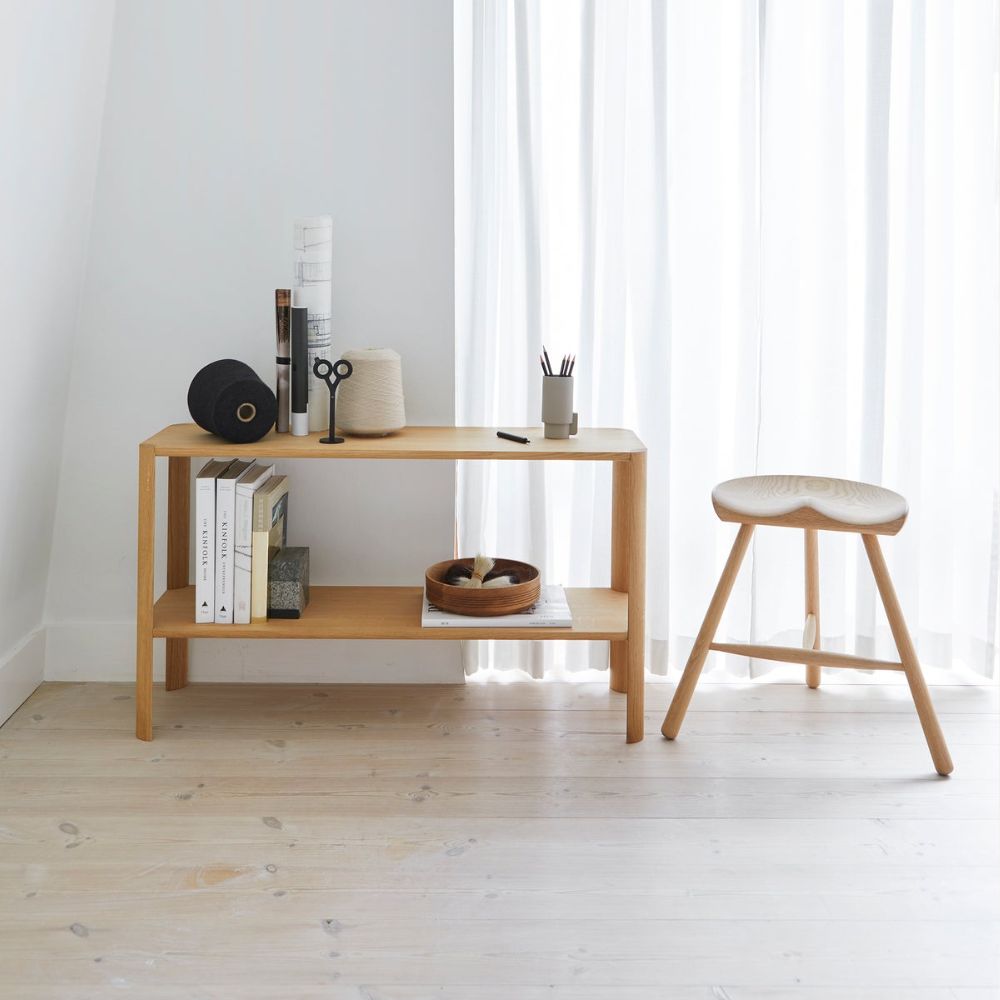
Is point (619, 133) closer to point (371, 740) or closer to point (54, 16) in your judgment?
point (54, 16)

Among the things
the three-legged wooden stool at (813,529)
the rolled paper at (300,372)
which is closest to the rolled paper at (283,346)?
the rolled paper at (300,372)

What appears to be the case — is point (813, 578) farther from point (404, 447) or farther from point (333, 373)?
point (333, 373)

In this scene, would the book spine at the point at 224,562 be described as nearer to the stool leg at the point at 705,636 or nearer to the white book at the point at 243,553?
the white book at the point at 243,553

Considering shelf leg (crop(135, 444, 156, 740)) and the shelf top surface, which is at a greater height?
the shelf top surface

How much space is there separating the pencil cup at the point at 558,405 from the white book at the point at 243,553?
0.61 metres

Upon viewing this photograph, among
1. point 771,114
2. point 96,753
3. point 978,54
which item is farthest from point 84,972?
point 978,54

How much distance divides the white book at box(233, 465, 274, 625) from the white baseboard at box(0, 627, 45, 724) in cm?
53

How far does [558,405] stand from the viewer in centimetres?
230

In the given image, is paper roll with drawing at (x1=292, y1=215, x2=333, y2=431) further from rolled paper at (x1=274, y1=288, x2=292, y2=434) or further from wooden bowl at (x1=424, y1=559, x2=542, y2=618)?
wooden bowl at (x1=424, y1=559, x2=542, y2=618)

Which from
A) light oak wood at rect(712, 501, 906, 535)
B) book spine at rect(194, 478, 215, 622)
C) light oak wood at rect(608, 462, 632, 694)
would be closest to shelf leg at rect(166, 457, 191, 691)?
book spine at rect(194, 478, 215, 622)

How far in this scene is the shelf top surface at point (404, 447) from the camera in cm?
217

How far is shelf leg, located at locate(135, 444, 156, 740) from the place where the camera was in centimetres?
219

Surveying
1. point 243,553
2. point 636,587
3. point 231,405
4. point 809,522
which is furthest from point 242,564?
point 809,522

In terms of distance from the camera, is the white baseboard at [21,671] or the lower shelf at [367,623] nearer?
the lower shelf at [367,623]
